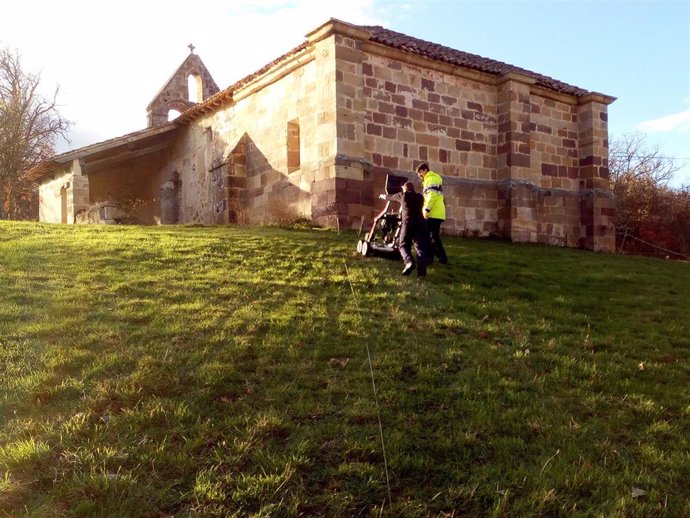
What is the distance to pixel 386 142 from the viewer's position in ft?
48.9

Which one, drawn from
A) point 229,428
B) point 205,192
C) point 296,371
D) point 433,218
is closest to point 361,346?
point 296,371

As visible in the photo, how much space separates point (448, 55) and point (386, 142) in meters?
3.46

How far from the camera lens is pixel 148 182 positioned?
2603cm

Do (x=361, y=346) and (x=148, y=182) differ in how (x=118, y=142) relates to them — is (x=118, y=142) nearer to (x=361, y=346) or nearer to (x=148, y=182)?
(x=148, y=182)

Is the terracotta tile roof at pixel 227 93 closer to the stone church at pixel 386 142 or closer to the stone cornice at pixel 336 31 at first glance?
the stone church at pixel 386 142

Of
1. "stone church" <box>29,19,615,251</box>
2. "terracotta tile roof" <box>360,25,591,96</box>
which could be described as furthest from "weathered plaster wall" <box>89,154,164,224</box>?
"terracotta tile roof" <box>360,25,591,96</box>

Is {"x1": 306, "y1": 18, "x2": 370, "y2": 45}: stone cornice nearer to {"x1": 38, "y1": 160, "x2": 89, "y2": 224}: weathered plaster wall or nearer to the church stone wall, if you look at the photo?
the church stone wall

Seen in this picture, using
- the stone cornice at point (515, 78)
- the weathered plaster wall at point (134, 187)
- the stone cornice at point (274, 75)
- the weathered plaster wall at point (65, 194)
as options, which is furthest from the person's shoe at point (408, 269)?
the weathered plaster wall at point (134, 187)

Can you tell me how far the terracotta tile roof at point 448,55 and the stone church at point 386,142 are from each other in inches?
2.6

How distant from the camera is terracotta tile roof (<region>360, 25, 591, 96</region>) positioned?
15.1m

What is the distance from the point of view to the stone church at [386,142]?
1413cm

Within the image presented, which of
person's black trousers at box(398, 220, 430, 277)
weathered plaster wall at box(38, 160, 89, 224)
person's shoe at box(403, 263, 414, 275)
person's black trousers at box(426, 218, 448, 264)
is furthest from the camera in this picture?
weathered plaster wall at box(38, 160, 89, 224)

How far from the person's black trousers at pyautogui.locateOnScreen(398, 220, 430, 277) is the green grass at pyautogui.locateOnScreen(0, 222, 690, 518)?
0.39 meters

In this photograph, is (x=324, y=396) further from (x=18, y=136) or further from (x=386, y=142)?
(x=18, y=136)
